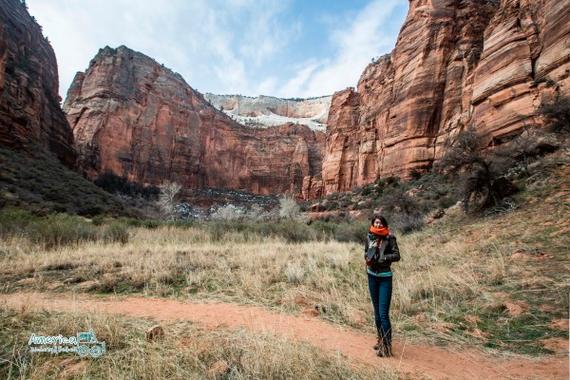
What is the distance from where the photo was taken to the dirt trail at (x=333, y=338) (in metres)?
2.71

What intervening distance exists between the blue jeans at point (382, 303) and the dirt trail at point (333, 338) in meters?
0.23

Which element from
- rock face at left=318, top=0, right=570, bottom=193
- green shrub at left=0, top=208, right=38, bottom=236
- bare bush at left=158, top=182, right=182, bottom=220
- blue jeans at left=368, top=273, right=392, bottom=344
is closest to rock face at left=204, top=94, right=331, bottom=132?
rock face at left=318, top=0, right=570, bottom=193

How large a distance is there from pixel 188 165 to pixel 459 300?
61741 millimetres

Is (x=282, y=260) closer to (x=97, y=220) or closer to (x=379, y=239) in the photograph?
(x=379, y=239)

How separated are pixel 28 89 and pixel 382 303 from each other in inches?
1419

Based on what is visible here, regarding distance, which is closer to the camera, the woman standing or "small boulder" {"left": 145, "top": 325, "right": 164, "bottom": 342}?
"small boulder" {"left": 145, "top": 325, "right": 164, "bottom": 342}

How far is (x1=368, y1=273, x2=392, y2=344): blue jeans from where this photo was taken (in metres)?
3.17

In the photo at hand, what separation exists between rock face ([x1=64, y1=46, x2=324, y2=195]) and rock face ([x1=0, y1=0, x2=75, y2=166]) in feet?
41.1

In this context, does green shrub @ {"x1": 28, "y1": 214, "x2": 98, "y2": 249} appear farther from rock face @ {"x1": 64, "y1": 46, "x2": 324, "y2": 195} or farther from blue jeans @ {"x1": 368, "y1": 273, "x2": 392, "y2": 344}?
rock face @ {"x1": 64, "y1": 46, "x2": 324, "y2": 195}

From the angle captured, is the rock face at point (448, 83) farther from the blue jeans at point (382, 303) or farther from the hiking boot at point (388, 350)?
the hiking boot at point (388, 350)

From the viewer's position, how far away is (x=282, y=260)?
8.09m

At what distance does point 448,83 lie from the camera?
95.2 feet

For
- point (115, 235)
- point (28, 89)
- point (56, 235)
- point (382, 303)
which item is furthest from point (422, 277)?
point (28, 89)

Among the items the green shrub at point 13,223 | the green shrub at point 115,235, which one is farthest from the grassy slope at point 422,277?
the green shrub at point 115,235
